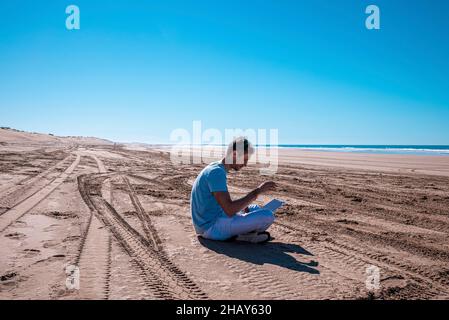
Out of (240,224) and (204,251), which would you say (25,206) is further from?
(240,224)

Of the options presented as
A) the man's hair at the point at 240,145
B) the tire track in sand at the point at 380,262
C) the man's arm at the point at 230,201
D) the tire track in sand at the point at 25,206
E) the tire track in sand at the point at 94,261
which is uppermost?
the man's hair at the point at 240,145

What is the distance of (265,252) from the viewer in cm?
419

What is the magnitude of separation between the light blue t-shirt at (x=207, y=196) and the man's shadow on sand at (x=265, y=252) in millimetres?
330

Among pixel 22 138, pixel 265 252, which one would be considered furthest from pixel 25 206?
pixel 22 138

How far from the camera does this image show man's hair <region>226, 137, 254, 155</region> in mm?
3992

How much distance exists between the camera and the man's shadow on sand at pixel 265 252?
379cm

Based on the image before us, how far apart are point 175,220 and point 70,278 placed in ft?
8.80

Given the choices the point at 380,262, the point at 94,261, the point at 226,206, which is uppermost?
the point at 226,206

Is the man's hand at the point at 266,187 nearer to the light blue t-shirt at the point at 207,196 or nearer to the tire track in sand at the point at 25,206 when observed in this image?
the light blue t-shirt at the point at 207,196

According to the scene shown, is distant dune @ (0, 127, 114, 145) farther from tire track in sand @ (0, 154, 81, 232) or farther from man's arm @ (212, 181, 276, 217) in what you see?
man's arm @ (212, 181, 276, 217)

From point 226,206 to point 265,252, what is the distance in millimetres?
876

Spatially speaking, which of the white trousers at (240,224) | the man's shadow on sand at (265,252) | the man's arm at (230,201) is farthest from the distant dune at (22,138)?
the man's arm at (230,201)

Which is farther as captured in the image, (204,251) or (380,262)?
(204,251)
